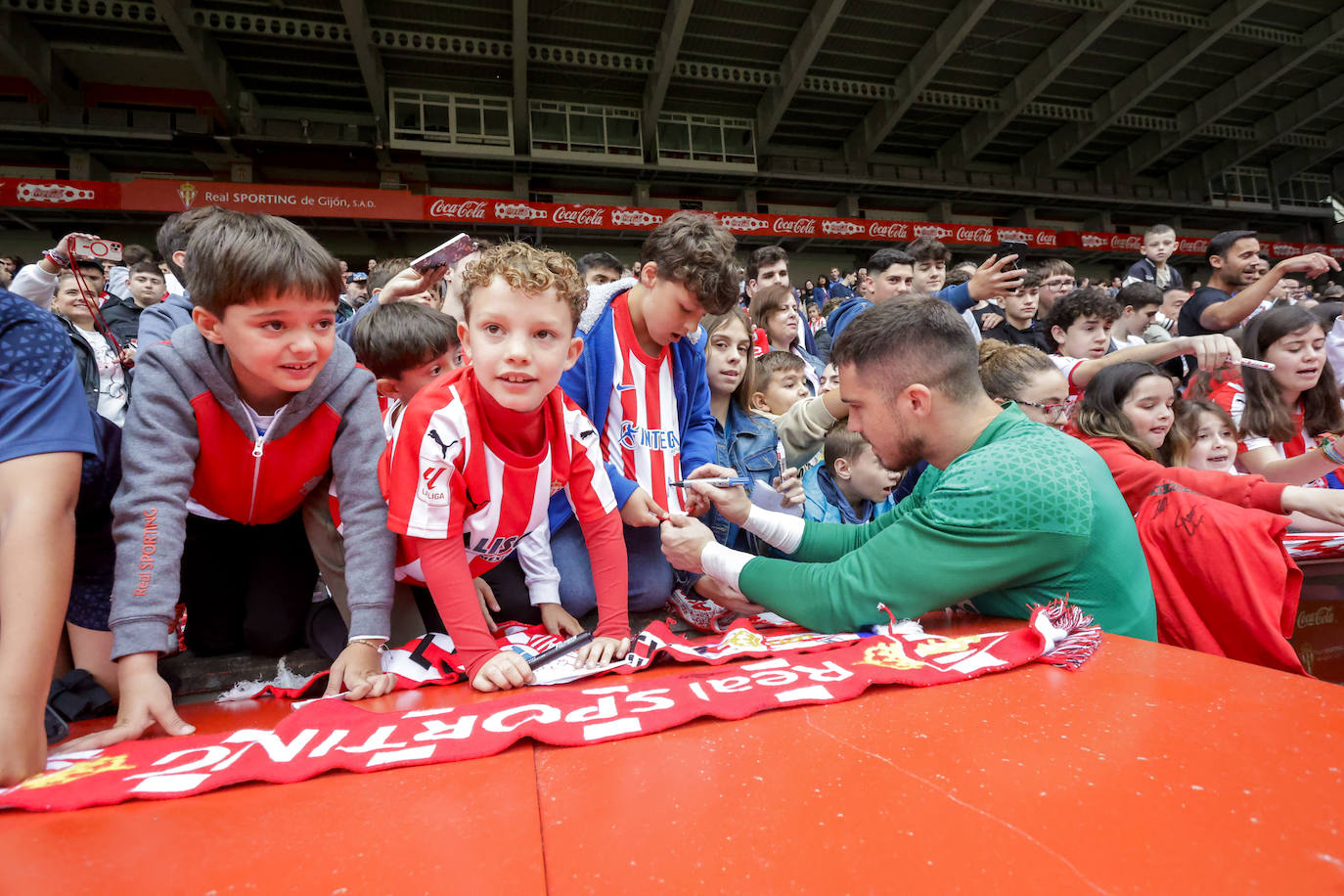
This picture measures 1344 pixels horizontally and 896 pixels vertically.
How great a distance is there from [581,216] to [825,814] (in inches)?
598

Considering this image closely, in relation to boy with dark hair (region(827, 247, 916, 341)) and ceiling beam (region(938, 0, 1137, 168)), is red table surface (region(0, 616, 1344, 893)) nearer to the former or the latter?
boy with dark hair (region(827, 247, 916, 341))

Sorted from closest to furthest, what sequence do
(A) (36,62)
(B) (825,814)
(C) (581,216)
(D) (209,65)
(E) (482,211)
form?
(B) (825,814), (A) (36,62), (D) (209,65), (E) (482,211), (C) (581,216)

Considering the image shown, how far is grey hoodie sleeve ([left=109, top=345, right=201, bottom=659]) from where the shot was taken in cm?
113

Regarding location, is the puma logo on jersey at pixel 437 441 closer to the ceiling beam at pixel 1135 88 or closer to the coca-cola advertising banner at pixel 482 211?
the coca-cola advertising banner at pixel 482 211

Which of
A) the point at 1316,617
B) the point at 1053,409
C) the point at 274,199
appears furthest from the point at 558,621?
the point at 274,199

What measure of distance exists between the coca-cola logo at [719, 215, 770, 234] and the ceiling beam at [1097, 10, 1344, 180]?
1218cm

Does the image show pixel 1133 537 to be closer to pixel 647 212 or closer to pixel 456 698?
pixel 456 698

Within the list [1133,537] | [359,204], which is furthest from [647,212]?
[1133,537]

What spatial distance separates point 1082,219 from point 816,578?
79.0ft

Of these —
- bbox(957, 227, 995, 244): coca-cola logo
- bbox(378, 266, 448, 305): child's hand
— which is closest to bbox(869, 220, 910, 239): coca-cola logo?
bbox(957, 227, 995, 244): coca-cola logo

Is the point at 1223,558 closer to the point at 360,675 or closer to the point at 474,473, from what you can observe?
the point at 474,473

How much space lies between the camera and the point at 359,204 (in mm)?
13352

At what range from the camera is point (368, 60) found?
1281 centimetres

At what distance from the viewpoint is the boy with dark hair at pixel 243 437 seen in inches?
45.3
